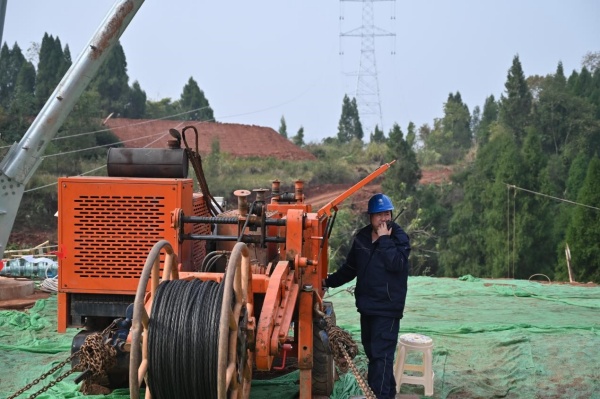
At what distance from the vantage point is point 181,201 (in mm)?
6238

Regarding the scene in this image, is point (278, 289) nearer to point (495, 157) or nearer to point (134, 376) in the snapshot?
point (134, 376)

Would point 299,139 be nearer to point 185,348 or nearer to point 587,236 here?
point 587,236

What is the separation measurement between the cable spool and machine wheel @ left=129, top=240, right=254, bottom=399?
22 millimetres

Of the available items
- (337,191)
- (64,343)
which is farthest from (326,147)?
(64,343)

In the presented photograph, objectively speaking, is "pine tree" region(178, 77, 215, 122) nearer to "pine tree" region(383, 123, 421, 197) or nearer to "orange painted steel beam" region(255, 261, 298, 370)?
"pine tree" region(383, 123, 421, 197)

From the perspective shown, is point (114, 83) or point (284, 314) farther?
point (114, 83)

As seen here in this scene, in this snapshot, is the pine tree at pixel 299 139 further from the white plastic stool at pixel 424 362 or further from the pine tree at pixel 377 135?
the white plastic stool at pixel 424 362

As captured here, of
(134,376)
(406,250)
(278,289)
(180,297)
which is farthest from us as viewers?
(406,250)

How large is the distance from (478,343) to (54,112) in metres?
6.85

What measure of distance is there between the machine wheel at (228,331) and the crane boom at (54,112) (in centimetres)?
728

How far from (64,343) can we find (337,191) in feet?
116

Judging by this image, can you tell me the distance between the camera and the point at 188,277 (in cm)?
514

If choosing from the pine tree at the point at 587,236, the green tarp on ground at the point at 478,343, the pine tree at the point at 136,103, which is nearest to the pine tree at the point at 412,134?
the pine tree at the point at 136,103

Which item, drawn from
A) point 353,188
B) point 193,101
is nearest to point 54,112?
point 353,188
